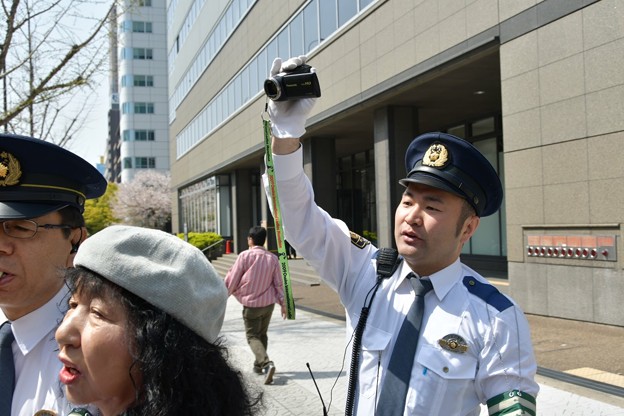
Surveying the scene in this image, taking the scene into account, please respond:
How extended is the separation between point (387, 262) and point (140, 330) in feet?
4.36

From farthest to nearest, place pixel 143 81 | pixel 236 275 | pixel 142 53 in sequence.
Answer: pixel 143 81
pixel 142 53
pixel 236 275

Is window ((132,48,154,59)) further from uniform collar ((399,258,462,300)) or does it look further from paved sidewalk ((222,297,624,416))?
uniform collar ((399,258,462,300))

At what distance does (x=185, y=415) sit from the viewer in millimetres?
1361

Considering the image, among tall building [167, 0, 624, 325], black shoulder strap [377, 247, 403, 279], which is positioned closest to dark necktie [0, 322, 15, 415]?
black shoulder strap [377, 247, 403, 279]

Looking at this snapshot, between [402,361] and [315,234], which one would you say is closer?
[402,361]

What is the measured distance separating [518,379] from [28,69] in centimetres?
785

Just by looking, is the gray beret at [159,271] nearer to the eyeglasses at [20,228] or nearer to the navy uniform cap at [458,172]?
the eyeglasses at [20,228]

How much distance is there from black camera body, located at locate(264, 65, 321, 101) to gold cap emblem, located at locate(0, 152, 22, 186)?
1.02m

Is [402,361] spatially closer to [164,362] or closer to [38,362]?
[164,362]

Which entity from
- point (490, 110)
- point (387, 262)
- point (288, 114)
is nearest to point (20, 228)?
point (288, 114)

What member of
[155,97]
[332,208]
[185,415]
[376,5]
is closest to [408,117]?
[376,5]

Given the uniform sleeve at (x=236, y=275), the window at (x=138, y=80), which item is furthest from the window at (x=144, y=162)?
the uniform sleeve at (x=236, y=275)

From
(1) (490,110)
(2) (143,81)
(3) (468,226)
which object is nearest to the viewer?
(3) (468,226)

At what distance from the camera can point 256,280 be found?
23.2 feet
